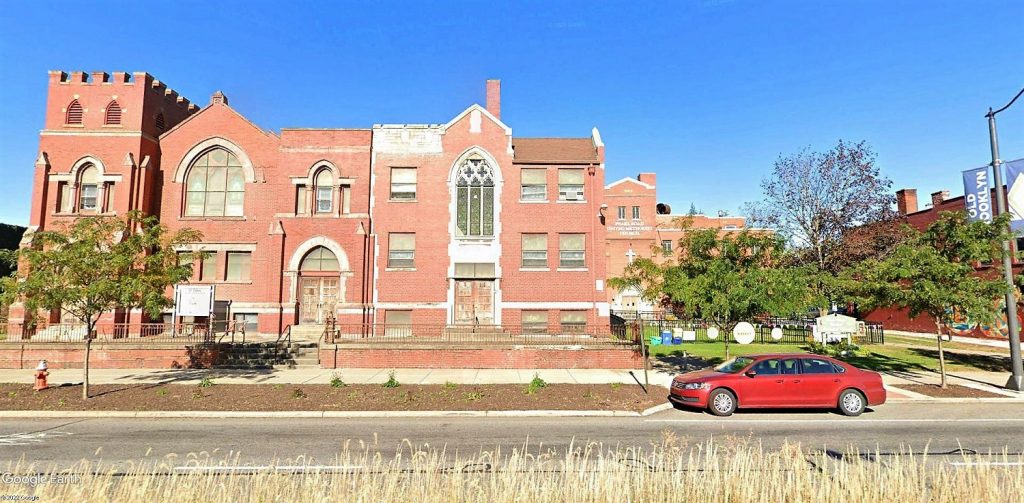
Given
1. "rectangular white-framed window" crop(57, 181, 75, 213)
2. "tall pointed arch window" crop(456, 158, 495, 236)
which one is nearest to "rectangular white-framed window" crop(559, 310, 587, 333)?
"tall pointed arch window" crop(456, 158, 495, 236)

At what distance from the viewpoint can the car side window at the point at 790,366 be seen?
44.4 ft

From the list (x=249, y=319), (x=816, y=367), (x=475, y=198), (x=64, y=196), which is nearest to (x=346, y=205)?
(x=475, y=198)

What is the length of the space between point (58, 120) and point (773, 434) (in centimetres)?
3394

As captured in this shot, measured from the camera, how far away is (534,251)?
27.4m

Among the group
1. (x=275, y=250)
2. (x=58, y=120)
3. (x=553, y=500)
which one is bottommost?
(x=553, y=500)

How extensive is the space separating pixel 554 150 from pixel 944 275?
1808cm

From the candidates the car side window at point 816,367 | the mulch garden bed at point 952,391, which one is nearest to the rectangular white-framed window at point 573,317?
the mulch garden bed at point 952,391

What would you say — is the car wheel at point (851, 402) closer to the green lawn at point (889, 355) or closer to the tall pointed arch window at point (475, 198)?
the green lawn at point (889, 355)

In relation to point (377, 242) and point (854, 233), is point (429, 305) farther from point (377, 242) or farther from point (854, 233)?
point (854, 233)

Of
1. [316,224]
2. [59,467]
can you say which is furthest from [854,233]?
[59,467]

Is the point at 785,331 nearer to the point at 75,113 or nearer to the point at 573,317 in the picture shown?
the point at 573,317

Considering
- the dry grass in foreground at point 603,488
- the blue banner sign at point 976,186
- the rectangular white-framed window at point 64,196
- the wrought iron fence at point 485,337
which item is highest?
the rectangular white-framed window at point 64,196

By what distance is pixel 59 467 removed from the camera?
27.8 feet

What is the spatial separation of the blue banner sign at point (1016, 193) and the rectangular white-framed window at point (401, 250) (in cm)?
2357
